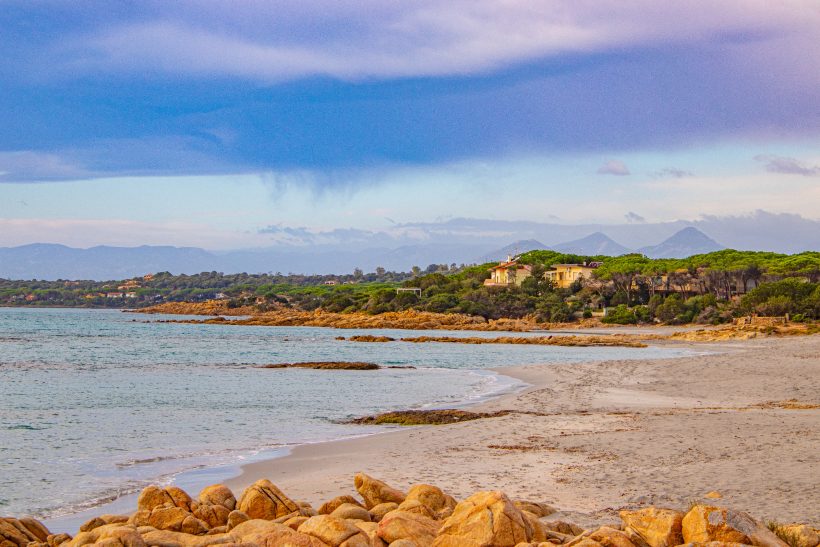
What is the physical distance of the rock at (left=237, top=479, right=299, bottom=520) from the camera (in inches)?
296

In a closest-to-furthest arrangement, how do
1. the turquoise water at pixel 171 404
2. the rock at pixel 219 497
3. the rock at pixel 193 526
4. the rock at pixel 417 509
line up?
the rock at pixel 193 526, the rock at pixel 417 509, the rock at pixel 219 497, the turquoise water at pixel 171 404

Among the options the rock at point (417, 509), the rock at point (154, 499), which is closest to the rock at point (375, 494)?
the rock at point (417, 509)

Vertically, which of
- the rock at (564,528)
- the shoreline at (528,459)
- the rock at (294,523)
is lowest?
the shoreline at (528,459)

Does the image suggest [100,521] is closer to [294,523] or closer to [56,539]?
[56,539]

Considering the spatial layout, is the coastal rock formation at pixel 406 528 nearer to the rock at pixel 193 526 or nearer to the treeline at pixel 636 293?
the rock at pixel 193 526

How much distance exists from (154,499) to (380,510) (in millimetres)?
2197

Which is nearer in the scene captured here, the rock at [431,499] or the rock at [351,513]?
the rock at [351,513]

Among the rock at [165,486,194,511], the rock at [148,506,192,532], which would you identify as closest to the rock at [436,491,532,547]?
the rock at [148,506,192,532]

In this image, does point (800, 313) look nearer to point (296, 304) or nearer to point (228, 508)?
point (228, 508)

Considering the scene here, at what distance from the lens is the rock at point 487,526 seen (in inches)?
230

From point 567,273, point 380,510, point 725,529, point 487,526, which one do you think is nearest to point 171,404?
point 380,510

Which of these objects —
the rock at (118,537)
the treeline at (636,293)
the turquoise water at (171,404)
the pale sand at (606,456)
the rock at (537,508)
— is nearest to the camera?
the rock at (118,537)

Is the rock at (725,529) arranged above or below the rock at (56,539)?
above

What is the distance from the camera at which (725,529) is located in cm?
588
